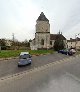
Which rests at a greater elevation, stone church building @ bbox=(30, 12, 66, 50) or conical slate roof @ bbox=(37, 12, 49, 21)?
conical slate roof @ bbox=(37, 12, 49, 21)

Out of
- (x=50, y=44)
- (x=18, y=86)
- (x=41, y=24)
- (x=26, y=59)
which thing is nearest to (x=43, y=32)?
(x=41, y=24)

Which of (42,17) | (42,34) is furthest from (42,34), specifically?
(42,17)

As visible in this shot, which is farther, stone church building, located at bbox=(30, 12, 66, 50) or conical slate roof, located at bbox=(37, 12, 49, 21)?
conical slate roof, located at bbox=(37, 12, 49, 21)

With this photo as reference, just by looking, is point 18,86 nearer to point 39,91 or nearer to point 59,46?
point 39,91

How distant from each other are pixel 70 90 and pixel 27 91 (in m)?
3.55

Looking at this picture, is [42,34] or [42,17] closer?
[42,34]

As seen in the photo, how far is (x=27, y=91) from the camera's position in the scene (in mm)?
16109

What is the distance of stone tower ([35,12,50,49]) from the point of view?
84375 mm

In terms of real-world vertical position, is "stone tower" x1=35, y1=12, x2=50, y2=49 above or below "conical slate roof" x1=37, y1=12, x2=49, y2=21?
below

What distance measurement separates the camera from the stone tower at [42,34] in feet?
277

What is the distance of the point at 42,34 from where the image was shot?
8475cm

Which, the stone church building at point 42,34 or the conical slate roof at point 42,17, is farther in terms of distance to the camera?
the conical slate roof at point 42,17

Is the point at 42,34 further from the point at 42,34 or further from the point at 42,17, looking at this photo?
the point at 42,17

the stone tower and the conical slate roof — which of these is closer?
the stone tower
